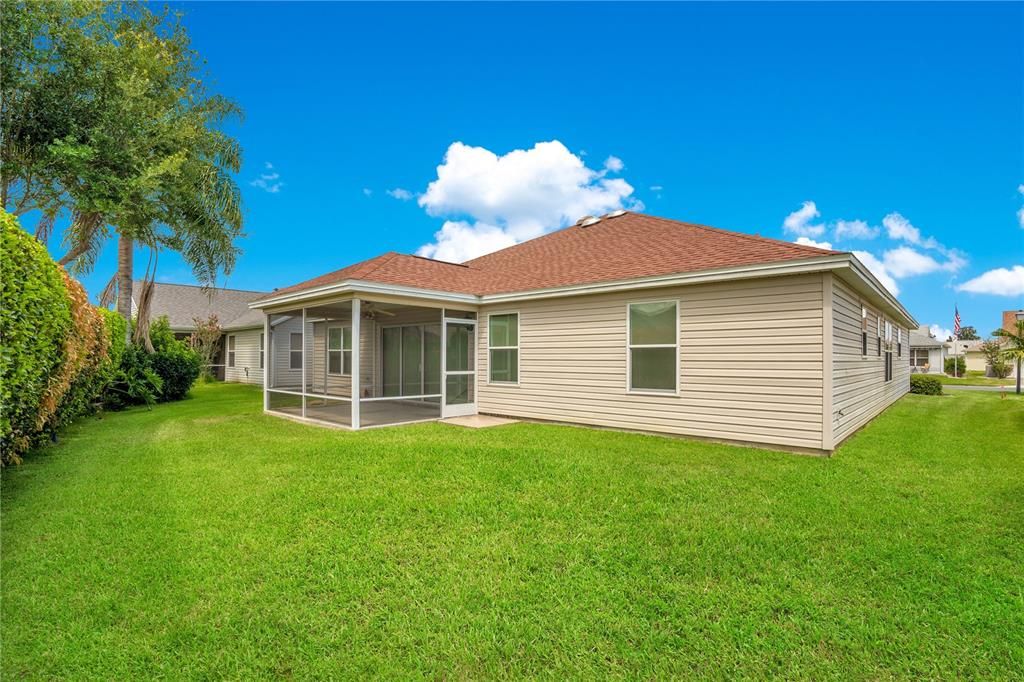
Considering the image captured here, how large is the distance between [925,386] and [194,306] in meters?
36.8

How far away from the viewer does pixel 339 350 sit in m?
14.6

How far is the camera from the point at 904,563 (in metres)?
3.59

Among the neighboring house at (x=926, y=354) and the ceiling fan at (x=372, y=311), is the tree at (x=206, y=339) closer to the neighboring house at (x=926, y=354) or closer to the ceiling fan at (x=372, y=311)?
the ceiling fan at (x=372, y=311)

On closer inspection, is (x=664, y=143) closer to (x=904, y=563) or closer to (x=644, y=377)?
(x=644, y=377)

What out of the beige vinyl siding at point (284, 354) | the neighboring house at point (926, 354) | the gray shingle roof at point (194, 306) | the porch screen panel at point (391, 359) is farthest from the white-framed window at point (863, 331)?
the neighboring house at point (926, 354)

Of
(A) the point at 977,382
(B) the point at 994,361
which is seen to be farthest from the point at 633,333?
(A) the point at 977,382

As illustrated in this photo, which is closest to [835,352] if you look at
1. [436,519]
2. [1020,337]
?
[436,519]

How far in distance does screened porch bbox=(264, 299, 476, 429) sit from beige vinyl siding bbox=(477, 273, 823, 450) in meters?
1.50

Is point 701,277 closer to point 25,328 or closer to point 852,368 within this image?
point 852,368

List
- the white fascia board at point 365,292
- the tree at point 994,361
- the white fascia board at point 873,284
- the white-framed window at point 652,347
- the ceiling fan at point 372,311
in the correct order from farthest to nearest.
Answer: the tree at point 994,361, the ceiling fan at point 372,311, the white fascia board at point 365,292, the white-framed window at point 652,347, the white fascia board at point 873,284

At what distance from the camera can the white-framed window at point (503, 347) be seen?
10.7 m

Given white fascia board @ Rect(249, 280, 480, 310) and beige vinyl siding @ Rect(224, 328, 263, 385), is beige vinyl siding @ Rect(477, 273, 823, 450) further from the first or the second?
beige vinyl siding @ Rect(224, 328, 263, 385)

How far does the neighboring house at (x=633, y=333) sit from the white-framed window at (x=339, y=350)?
12 cm

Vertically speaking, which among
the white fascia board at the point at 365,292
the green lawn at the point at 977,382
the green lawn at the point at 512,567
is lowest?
the green lawn at the point at 977,382
